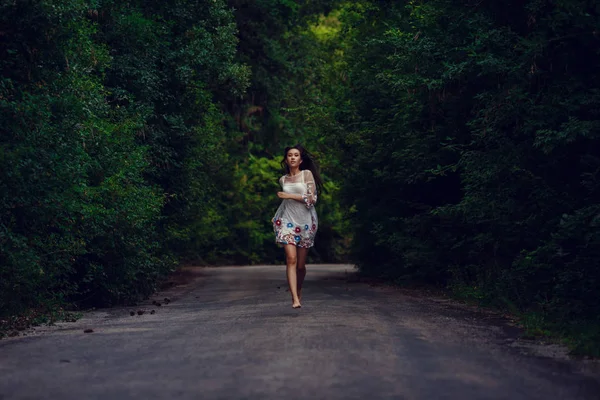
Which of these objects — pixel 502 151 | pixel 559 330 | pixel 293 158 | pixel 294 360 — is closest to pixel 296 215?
pixel 293 158

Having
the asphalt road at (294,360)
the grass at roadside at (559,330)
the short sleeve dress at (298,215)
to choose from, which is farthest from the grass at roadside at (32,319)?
the grass at roadside at (559,330)

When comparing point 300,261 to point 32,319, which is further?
point 300,261

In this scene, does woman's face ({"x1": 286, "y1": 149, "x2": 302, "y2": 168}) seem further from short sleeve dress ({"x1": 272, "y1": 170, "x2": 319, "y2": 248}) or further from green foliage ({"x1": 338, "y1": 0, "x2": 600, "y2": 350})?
green foliage ({"x1": 338, "y1": 0, "x2": 600, "y2": 350})

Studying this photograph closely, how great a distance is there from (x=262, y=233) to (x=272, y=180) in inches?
151

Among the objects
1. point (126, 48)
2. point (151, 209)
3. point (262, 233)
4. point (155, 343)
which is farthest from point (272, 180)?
point (155, 343)

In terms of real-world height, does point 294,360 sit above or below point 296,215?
below

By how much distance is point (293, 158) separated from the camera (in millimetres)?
14109

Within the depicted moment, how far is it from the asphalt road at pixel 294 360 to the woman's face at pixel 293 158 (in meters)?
2.29

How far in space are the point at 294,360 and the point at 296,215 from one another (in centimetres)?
581

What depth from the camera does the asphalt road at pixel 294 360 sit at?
7.21 metres

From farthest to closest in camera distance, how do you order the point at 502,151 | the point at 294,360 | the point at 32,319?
the point at 502,151 → the point at 32,319 → the point at 294,360

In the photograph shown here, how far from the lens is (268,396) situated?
6.93 metres

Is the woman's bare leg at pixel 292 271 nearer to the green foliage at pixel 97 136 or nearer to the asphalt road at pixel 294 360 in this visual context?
the asphalt road at pixel 294 360

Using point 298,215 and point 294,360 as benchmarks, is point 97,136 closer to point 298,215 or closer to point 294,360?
point 298,215
